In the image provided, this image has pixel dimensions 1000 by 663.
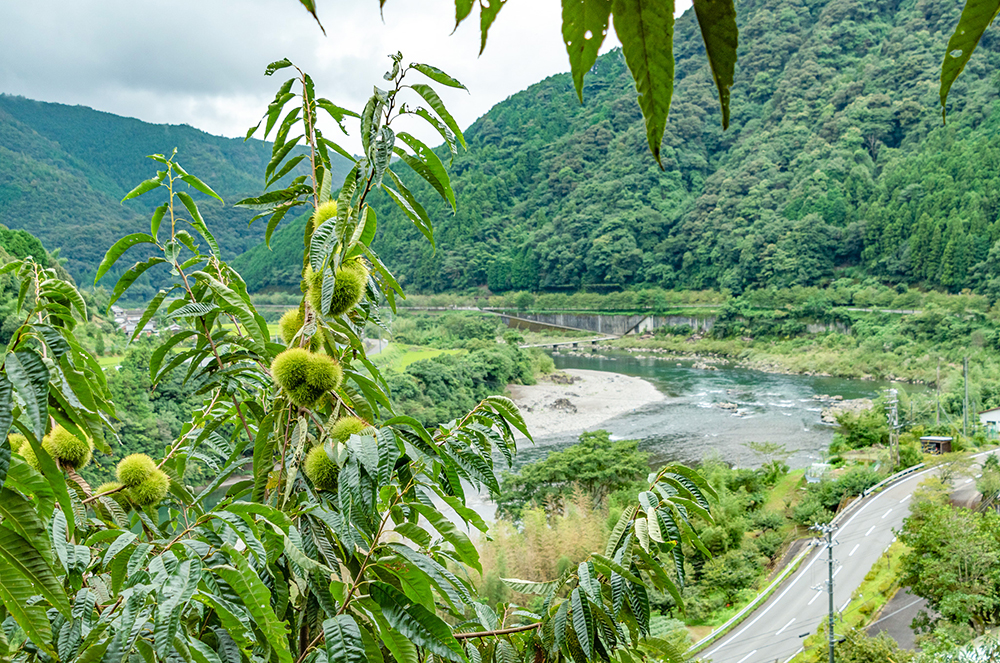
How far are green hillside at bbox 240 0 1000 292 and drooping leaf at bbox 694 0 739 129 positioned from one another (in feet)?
110

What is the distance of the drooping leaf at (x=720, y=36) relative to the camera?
6.5 inches

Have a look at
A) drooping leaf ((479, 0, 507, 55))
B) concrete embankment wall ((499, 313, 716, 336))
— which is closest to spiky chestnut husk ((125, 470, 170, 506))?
drooping leaf ((479, 0, 507, 55))

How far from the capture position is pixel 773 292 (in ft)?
103

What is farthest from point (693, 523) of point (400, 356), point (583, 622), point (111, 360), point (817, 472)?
point (400, 356)

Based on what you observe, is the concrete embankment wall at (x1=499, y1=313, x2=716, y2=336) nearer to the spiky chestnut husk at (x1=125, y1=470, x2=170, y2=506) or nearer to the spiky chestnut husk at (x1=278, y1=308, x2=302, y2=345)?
the spiky chestnut husk at (x1=278, y1=308, x2=302, y2=345)

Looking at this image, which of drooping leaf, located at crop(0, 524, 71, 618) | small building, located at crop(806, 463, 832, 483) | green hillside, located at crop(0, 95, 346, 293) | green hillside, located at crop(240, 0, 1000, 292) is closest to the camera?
drooping leaf, located at crop(0, 524, 71, 618)

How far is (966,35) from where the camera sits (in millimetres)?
199

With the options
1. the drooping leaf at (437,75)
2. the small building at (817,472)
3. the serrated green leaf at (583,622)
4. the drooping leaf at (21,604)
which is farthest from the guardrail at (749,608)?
the drooping leaf at (21,604)

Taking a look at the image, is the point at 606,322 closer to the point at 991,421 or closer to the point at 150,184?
the point at 991,421

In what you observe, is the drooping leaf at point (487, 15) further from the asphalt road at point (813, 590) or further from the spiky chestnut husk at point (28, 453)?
the asphalt road at point (813, 590)

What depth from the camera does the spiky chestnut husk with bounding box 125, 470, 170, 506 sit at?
3.34 feet

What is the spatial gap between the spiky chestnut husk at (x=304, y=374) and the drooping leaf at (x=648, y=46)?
759 millimetres

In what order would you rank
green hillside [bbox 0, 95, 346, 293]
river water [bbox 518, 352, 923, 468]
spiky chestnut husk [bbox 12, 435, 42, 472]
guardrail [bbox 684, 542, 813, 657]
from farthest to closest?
1. green hillside [bbox 0, 95, 346, 293]
2. river water [bbox 518, 352, 923, 468]
3. guardrail [bbox 684, 542, 813, 657]
4. spiky chestnut husk [bbox 12, 435, 42, 472]

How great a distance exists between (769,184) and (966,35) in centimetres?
4315
